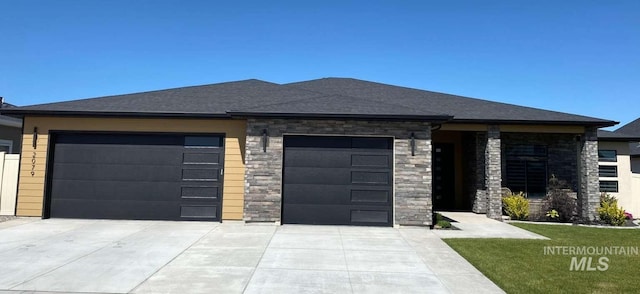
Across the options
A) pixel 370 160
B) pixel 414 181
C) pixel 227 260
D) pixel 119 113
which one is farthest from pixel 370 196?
pixel 119 113

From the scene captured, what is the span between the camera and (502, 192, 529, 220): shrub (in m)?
12.5

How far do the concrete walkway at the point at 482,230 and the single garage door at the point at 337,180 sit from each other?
1.76 meters

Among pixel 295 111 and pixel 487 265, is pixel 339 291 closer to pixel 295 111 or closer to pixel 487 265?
pixel 487 265

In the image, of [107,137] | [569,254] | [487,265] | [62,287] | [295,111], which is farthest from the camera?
[107,137]

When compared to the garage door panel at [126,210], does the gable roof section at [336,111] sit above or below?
above

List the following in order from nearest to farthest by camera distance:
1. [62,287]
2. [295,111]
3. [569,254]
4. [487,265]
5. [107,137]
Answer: [62,287] → [487,265] → [569,254] → [295,111] → [107,137]

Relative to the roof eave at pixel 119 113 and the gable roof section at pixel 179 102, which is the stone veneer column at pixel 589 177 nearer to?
the gable roof section at pixel 179 102

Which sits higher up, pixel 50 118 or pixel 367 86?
pixel 367 86

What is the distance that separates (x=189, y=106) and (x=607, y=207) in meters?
13.9

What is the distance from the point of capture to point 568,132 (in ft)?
40.9

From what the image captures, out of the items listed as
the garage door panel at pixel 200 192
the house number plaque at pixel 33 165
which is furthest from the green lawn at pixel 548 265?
the house number plaque at pixel 33 165

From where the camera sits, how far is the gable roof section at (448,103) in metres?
12.2

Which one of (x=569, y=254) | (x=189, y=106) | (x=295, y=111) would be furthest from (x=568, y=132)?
(x=189, y=106)

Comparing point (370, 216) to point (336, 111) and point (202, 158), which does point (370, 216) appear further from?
point (202, 158)
